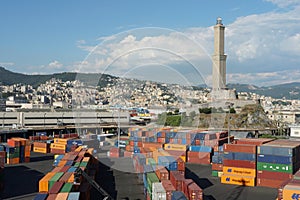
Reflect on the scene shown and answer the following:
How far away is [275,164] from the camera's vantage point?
57.6 ft

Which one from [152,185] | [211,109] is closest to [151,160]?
[152,185]

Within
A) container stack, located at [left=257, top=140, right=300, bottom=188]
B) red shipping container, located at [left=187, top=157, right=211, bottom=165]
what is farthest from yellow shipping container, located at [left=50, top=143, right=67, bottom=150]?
container stack, located at [left=257, top=140, right=300, bottom=188]

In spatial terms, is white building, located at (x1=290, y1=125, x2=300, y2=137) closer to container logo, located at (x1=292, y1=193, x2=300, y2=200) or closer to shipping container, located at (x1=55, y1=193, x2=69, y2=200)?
container logo, located at (x1=292, y1=193, x2=300, y2=200)

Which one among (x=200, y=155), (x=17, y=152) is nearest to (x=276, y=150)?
(x=200, y=155)

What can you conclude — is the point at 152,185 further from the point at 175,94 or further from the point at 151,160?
the point at 175,94

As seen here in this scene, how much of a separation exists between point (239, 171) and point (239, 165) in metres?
0.32

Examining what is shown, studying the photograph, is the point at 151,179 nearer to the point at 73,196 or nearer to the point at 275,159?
the point at 73,196

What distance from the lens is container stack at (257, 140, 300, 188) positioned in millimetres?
17219

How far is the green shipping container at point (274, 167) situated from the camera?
56.3 ft

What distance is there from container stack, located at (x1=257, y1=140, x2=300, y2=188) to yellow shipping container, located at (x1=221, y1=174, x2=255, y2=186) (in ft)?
1.34

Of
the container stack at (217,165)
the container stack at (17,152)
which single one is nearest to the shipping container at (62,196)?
the container stack at (217,165)

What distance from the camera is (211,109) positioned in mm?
46750

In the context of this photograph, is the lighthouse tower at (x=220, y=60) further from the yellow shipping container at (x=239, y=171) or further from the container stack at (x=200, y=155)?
the yellow shipping container at (x=239, y=171)

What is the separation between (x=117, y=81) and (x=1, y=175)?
7.63 meters
